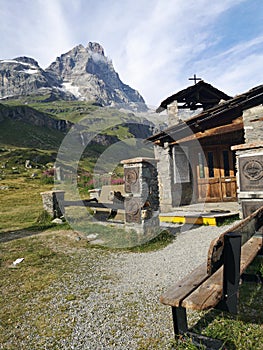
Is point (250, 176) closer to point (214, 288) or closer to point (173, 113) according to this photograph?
point (214, 288)

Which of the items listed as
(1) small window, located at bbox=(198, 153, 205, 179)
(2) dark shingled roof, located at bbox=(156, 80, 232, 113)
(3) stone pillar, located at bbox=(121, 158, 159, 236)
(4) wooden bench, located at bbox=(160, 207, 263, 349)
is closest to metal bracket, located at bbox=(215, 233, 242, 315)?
(4) wooden bench, located at bbox=(160, 207, 263, 349)

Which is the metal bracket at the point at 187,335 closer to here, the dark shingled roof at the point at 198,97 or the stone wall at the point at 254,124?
the stone wall at the point at 254,124

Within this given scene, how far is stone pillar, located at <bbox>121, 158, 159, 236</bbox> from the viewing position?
748 centimetres

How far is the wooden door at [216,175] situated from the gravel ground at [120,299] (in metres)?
5.20

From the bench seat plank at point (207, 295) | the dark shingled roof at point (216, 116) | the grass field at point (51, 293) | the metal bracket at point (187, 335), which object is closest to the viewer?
the bench seat plank at point (207, 295)

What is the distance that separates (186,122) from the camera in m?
9.85

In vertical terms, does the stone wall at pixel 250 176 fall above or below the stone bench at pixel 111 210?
above

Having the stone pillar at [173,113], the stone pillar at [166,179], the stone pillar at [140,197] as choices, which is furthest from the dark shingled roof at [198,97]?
the stone pillar at [140,197]

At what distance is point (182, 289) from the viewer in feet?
Answer: 7.95

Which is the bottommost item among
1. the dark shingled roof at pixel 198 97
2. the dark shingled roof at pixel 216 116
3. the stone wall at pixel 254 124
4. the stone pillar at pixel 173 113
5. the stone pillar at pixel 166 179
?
the stone pillar at pixel 166 179

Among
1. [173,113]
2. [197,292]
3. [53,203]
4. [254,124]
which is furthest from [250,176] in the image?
[173,113]

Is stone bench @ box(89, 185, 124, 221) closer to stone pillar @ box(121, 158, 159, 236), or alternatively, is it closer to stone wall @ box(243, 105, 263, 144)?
stone pillar @ box(121, 158, 159, 236)

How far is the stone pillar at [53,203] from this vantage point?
10883 millimetres

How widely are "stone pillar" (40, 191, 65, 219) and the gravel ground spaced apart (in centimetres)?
482
